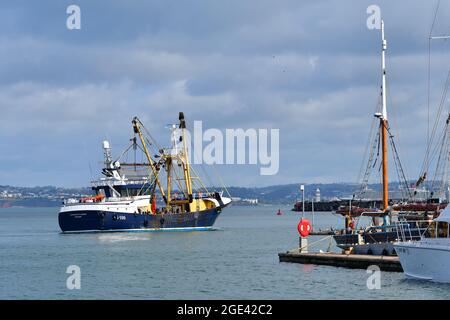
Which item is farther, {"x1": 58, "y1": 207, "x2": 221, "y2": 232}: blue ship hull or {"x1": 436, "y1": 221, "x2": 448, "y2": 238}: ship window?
{"x1": 58, "y1": 207, "x2": 221, "y2": 232}: blue ship hull

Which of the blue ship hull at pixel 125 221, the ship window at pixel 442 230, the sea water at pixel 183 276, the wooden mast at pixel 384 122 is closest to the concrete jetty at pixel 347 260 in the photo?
the sea water at pixel 183 276

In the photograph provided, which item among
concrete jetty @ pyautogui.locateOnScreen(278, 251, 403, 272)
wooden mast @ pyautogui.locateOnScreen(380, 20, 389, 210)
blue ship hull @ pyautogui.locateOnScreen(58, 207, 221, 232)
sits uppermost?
wooden mast @ pyautogui.locateOnScreen(380, 20, 389, 210)

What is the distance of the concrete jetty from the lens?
58.2 meters

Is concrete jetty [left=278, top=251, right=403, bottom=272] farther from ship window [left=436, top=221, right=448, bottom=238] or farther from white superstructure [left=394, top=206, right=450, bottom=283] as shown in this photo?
ship window [left=436, top=221, right=448, bottom=238]

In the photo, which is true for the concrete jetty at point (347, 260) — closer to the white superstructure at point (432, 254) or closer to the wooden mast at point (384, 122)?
the white superstructure at point (432, 254)

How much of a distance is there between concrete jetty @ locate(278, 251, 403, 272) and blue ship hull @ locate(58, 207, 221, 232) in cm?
5314

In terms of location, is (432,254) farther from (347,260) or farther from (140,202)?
(140,202)

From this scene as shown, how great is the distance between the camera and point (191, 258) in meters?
78.7

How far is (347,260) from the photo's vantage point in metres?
61.9

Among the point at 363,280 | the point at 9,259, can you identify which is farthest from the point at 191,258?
the point at 363,280

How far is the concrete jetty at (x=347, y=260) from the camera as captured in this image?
5819 centimetres

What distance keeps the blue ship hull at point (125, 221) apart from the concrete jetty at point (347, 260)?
5314 cm

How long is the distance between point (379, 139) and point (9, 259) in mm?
35043

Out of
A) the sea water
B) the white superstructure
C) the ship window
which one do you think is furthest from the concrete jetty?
the ship window
